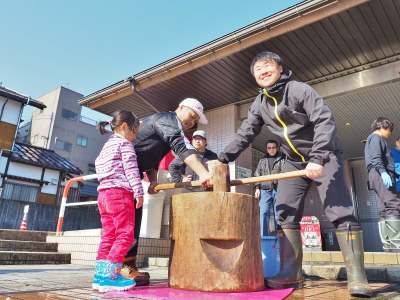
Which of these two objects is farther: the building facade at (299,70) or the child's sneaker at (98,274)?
the building facade at (299,70)

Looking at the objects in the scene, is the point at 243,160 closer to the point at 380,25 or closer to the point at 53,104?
the point at 380,25

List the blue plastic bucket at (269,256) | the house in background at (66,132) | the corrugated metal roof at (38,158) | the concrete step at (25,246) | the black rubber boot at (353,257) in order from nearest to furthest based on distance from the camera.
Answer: the black rubber boot at (353,257), the blue plastic bucket at (269,256), the concrete step at (25,246), the corrugated metal roof at (38,158), the house in background at (66,132)

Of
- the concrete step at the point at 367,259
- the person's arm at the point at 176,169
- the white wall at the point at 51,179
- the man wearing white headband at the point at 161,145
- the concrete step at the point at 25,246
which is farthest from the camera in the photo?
the white wall at the point at 51,179

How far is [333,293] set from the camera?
1958mm

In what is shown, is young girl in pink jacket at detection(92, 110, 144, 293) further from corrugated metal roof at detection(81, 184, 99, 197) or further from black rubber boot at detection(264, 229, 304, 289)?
corrugated metal roof at detection(81, 184, 99, 197)

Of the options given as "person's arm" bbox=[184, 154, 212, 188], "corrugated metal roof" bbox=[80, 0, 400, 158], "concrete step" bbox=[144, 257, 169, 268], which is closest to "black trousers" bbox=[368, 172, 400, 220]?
"corrugated metal roof" bbox=[80, 0, 400, 158]

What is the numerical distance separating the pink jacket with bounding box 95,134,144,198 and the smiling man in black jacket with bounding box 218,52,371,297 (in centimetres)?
79

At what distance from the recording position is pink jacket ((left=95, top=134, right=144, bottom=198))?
2.22m

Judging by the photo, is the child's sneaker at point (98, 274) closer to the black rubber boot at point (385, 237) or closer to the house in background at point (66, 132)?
the black rubber boot at point (385, 237)

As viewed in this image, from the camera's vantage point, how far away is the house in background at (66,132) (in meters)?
28.2

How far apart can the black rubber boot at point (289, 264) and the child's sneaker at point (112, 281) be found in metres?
1.07

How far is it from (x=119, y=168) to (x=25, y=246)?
4.20 metres

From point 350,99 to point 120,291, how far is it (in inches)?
274

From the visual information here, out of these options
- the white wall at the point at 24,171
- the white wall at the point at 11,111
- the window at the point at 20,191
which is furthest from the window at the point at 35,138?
the white wall at the point at 11,111
